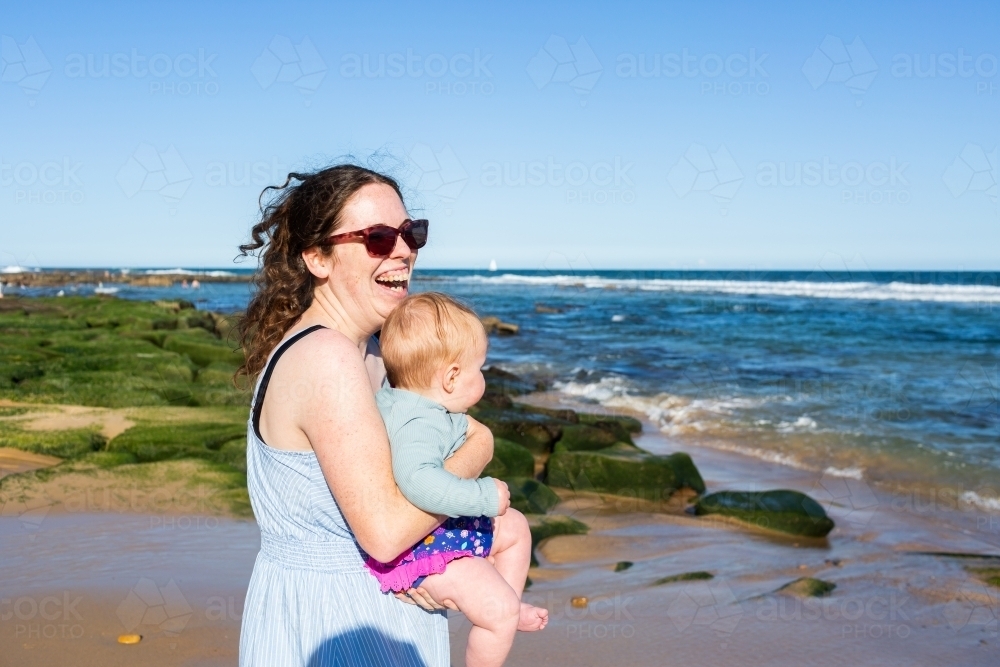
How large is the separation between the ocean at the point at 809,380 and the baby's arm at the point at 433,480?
0.76 meters

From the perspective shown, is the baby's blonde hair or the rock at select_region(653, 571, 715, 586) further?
the rock at select_region(653, 571, 715, 586)

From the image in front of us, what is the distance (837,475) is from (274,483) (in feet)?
24.4

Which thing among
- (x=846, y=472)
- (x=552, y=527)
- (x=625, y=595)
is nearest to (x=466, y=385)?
(x=625, y=595)

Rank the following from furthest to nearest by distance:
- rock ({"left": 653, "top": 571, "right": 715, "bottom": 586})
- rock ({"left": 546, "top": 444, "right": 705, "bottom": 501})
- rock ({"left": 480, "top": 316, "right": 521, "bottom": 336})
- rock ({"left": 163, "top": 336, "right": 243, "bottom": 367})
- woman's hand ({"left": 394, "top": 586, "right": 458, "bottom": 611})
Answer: rock ({"left": 480, "top": 316, "right": 521, "bottom": 336})
rock ({"left": 163, "top": 336, "right": 243, "bottom": 367})
rock ({"left": 546, "top": 444, "right": 705, "bottom": 501})
rock ({"left": 653, "top": 571, "right": 715, "bottom": 586})
woman's hand ({"left": 394, "top": 586, "right": 458, "bottom": 611})

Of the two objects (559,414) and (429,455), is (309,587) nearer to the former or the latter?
(429,455)

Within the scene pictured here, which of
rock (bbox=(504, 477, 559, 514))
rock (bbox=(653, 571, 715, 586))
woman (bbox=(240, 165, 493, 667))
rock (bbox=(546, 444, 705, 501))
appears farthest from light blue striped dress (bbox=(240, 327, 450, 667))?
rock (bbox=(546, 444, 705, 501))

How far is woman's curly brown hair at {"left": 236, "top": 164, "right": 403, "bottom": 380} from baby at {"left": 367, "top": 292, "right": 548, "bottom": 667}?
27 cm

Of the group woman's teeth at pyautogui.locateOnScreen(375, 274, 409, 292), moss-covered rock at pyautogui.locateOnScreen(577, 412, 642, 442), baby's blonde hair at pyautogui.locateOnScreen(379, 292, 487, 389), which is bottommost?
moss-covered rock at pyautogui.locateOnScreen(577, 412, 642, 442)

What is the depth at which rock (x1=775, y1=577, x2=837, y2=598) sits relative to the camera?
4.82m

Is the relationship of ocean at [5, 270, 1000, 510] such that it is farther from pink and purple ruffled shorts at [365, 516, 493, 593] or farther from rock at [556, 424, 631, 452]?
rock at [556, 424, 631, 452]

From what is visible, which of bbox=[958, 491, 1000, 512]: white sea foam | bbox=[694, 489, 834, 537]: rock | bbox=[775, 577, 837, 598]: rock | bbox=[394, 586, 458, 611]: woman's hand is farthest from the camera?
bbox=[958, 491, 1000, 512]: white sea foam

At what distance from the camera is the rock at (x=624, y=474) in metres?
7.41

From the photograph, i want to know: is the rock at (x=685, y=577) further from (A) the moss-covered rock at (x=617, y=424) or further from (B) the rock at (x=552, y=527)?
(A) the moss-covered rock at (x=617, y=424)

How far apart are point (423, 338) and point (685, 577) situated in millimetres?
3335
